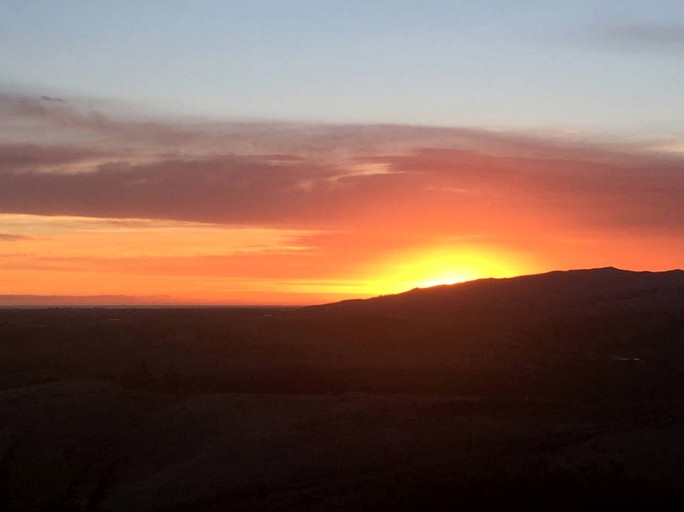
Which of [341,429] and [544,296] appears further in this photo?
[544,296]

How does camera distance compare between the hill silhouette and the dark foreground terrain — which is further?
the hill silhouette

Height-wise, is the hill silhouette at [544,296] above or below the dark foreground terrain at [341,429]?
above

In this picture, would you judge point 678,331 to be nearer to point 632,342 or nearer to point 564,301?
point 632,342

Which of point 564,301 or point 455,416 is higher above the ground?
point 564,301

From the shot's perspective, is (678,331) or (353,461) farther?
(678,331)

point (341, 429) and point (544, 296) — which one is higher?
point (544, 296)

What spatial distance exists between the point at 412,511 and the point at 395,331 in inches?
1855

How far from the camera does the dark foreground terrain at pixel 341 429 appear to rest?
22953 mm

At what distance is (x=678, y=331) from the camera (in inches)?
2500

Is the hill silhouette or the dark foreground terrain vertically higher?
the hill silhouette

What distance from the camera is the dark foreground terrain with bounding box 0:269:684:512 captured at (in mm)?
22953

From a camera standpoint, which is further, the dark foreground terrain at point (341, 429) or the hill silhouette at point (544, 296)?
the hill silhouette at point (544, 296)

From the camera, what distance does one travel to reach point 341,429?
28719 mm

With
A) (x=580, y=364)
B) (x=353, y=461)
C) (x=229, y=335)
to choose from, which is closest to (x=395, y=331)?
(x=229, y=335)
